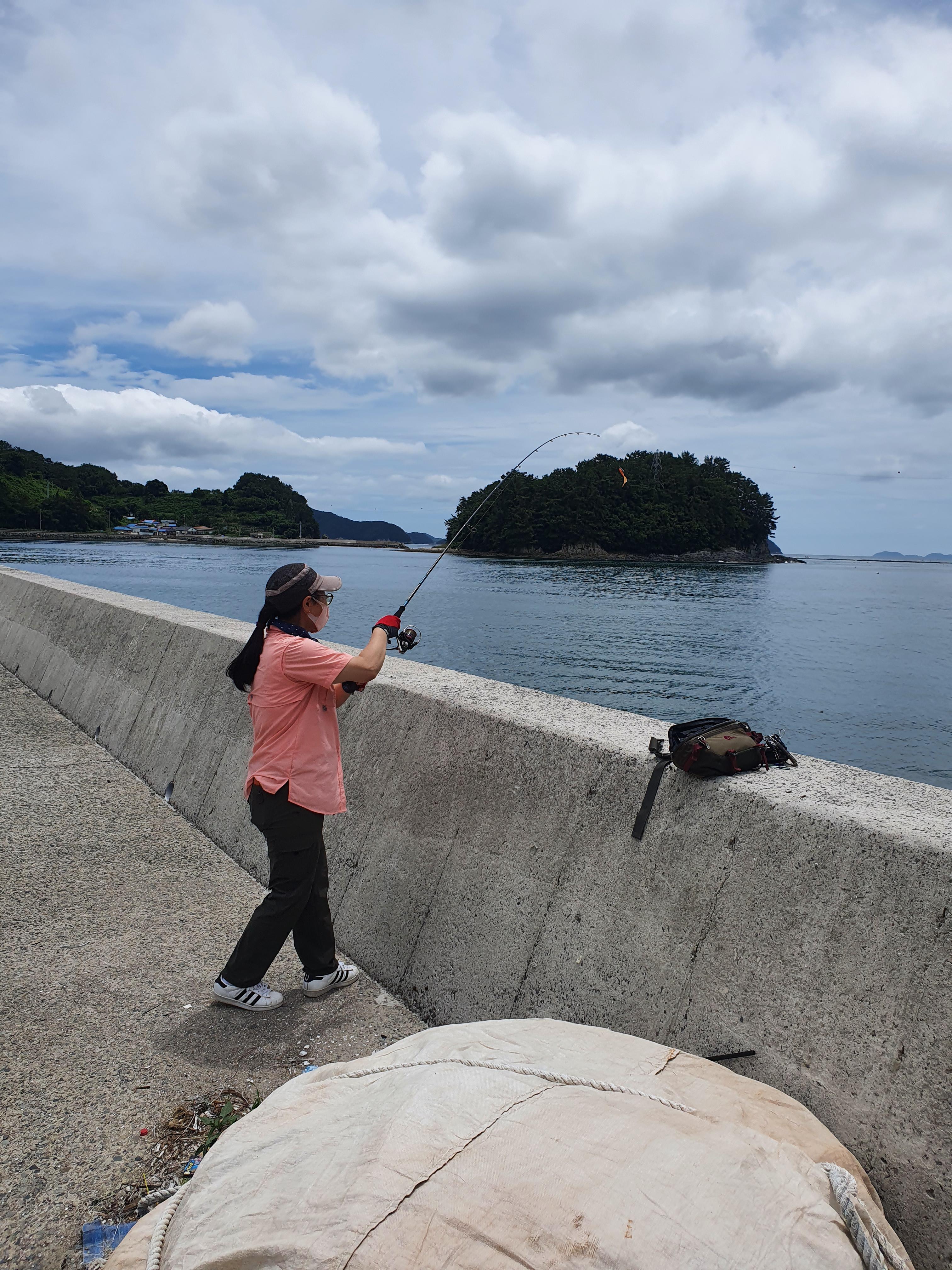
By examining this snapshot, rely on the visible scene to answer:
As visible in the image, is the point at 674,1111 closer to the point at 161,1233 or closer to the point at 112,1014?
the point at 161,1233

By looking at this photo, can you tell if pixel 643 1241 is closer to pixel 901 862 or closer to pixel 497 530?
pixel 901 862

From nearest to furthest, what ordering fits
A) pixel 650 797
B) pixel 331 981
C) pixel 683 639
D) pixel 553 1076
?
pixel 553 1076 → pixel 650 797 → pixel 331 981 → pixel 683 639

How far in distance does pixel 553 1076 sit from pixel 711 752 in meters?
1.10

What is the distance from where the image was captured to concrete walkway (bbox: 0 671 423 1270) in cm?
254

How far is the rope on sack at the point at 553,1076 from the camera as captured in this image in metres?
1.92

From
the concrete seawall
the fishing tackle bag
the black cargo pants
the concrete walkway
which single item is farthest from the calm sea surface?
the fishing tackle bag

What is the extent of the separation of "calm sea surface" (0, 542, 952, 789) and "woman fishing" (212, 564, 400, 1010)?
10.1 m

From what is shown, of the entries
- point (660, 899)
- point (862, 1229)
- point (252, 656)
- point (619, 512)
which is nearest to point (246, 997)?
point (252, 656)

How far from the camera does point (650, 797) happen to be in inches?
112

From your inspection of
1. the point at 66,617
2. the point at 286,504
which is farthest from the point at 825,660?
the point at 286,504

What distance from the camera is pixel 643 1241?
5.12ft

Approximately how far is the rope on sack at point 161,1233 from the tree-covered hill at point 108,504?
16493 centimetres

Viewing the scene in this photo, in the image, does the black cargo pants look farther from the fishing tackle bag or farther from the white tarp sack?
the fishing tackle bag

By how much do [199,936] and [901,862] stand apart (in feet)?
9.98
